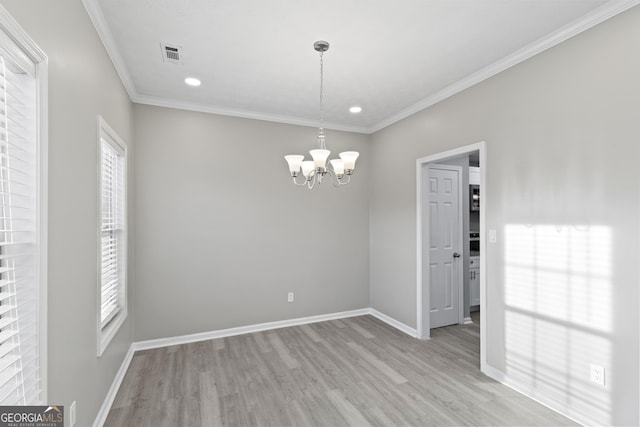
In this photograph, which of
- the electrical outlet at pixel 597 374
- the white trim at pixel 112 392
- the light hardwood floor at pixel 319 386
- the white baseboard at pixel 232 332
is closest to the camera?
the electrical outlet at pixel 597 374

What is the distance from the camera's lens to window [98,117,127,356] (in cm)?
256

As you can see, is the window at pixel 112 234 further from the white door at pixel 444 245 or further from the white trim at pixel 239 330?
the white door at pixel 444 245

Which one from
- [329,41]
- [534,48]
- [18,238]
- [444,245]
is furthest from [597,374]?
[18,238]

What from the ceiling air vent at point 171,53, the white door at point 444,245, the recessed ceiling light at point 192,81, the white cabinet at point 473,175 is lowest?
the white door at point 444,245

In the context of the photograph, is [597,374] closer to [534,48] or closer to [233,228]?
[534,48]

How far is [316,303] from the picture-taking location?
14.8 feet

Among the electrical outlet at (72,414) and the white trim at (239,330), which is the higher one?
the electrical outlet at (72,414)

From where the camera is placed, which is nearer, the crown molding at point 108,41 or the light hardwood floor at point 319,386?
the crown molding at point 108,41

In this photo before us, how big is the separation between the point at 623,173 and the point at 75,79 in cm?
350

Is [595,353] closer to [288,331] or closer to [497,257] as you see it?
[497,257]

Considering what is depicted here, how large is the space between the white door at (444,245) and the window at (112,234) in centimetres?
355

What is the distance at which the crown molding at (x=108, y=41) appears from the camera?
201 centimetres

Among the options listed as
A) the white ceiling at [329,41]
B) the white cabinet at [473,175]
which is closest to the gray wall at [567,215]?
the white ceiling at [329,41]

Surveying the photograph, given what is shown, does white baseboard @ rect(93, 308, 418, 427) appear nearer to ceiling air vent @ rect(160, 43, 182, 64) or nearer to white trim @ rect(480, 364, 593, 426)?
white trim @ rect(480, 364, 593, 426)
